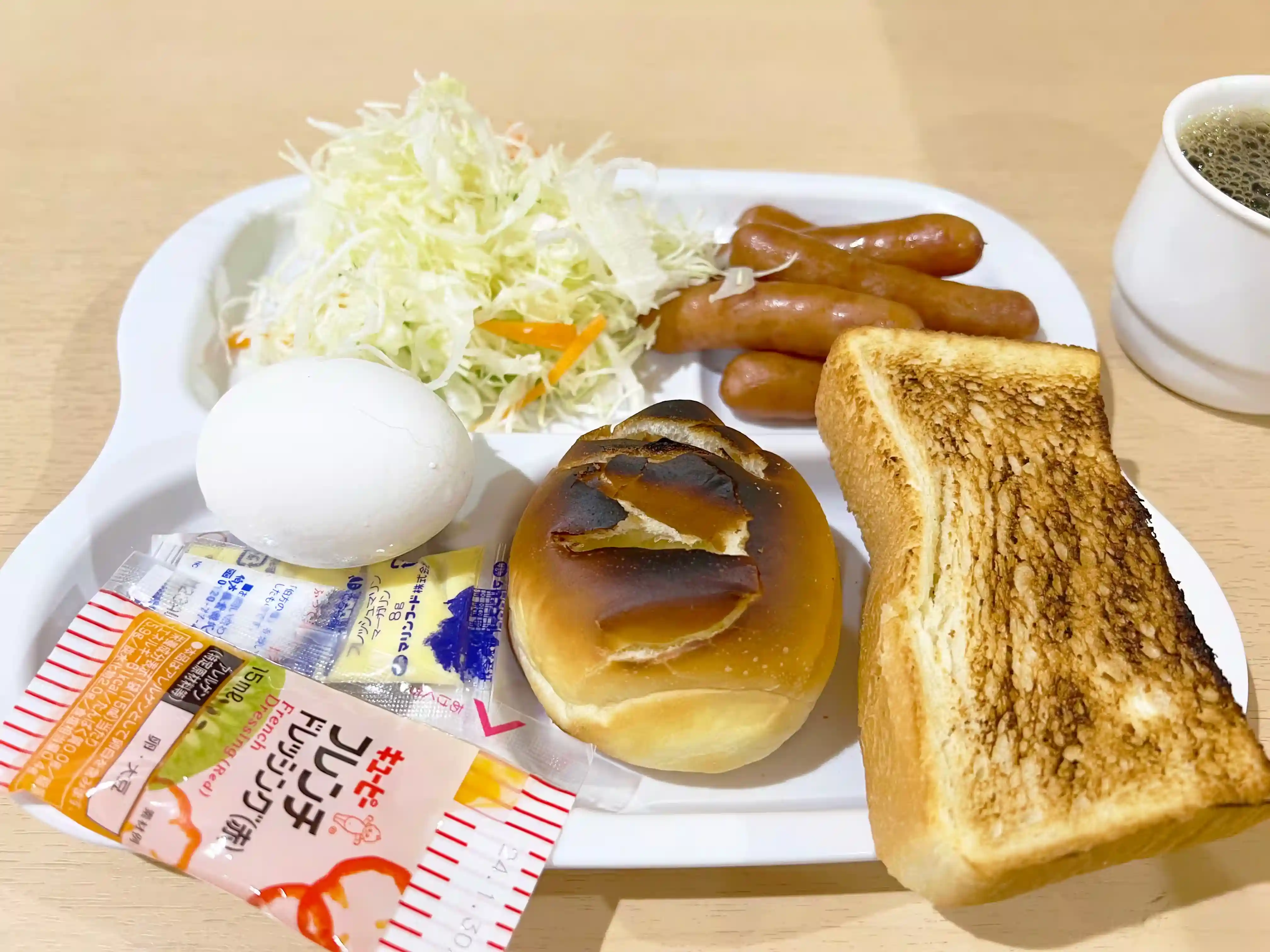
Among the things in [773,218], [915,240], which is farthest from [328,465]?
[915,240]

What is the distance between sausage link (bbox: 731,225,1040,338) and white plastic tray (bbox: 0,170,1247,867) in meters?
0.12

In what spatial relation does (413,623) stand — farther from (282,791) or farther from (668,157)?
(668,157)

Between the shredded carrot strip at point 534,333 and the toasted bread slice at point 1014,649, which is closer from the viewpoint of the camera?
the toasted bread slice at point 1014,649

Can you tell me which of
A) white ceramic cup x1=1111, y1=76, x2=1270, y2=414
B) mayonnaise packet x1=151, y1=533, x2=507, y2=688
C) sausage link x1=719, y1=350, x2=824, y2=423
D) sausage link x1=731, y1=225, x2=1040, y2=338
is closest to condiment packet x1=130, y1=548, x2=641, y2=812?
mayonnaise packet x1=151, y1=533, x2=507, y2=688

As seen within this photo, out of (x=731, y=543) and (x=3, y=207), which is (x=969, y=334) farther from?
(x=3, y=207)

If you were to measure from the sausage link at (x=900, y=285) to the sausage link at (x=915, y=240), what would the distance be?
0.16ft

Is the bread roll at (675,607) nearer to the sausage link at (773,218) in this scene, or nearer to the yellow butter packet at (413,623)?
the yellow butter packet at (413,623)

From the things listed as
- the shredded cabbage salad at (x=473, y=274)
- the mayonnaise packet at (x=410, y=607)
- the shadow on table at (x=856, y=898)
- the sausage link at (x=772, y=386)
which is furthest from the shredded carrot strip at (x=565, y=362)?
the shadow on table at (x=856, y=898)

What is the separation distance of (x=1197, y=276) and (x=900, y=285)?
0.48m

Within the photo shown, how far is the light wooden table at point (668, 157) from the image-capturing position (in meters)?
1.04

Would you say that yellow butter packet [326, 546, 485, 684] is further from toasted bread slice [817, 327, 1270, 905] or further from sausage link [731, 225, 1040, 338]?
sausage link [731, 225, 1040, 338]

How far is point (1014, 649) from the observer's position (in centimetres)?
107

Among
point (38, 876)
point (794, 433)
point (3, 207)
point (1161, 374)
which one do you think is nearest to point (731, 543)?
point (794, 433)

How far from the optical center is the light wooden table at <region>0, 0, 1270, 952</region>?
3.40 feet
